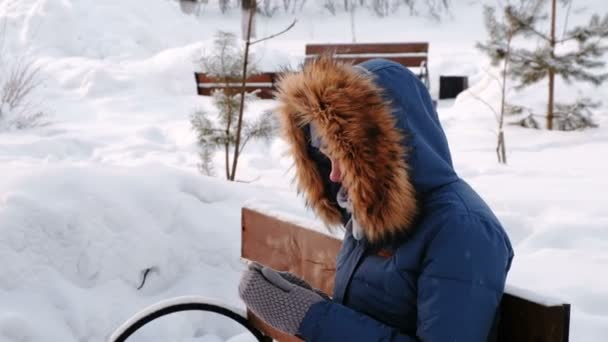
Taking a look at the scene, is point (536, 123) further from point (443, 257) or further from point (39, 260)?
point (443, 257)

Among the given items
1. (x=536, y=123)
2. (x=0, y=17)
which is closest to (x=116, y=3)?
(x=0, y=17)

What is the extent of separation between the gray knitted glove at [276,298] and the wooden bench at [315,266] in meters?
0.39

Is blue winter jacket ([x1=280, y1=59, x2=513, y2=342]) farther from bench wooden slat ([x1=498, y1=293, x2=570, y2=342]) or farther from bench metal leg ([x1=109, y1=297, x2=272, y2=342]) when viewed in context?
bench metal leg ([x1=109, y1=297, x2=272, y2=342])

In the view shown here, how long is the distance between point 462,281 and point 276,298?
0.51 metres

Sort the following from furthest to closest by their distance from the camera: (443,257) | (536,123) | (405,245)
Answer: (536,123)
(405,245)
(443,257)

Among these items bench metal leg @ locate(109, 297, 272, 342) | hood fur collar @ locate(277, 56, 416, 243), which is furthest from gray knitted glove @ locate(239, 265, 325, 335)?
bench metal leg @ locate(109, 297, 272, 342)

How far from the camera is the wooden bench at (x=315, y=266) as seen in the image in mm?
1642

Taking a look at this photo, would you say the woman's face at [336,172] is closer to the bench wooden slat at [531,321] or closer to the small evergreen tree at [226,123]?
the bench wooden slat at [531,321]

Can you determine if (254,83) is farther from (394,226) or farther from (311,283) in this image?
(394,226)

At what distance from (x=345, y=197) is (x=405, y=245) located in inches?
10.8

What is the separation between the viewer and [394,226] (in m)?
1.72

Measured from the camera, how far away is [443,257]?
1.61m

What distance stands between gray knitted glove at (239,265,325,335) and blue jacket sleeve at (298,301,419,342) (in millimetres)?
Result: 25

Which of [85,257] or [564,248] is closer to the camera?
[85,257]
